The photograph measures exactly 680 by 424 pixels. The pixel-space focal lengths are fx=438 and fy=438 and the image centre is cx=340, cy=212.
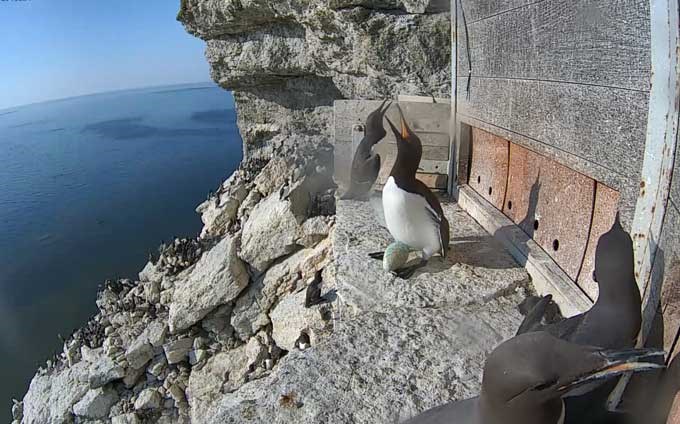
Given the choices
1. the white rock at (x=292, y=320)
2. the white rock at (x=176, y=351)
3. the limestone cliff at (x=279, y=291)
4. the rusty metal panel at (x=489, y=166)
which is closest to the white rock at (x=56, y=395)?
the limestone cliff at (x=279, y=291)

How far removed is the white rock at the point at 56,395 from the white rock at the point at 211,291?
4.35ft

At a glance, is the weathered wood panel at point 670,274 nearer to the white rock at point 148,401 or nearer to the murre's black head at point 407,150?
the murre's black head at point 407,150

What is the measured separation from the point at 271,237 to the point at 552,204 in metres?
2.91

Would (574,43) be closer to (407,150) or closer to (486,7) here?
(407,150)

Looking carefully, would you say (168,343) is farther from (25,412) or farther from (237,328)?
(25,412)

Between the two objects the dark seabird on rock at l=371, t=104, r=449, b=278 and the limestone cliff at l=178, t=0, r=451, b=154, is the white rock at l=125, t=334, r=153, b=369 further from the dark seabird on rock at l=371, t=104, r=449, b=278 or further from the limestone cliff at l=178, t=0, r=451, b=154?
the limestone cliff at l=178, t=0, r=451, b=154

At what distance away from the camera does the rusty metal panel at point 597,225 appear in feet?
5.08

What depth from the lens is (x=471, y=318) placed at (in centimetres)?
191

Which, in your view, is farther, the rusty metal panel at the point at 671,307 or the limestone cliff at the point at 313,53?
the limestone cliff at the point at 313,53

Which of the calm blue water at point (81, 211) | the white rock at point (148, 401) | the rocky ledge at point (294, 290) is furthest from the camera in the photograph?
the calm blue water at point (81, 211)

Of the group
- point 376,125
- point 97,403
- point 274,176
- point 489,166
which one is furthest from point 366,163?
point 97,403

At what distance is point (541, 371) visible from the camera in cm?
85

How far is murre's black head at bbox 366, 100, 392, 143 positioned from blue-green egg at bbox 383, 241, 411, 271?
1250 millimetres

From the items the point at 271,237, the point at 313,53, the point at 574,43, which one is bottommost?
the point at 271,237
